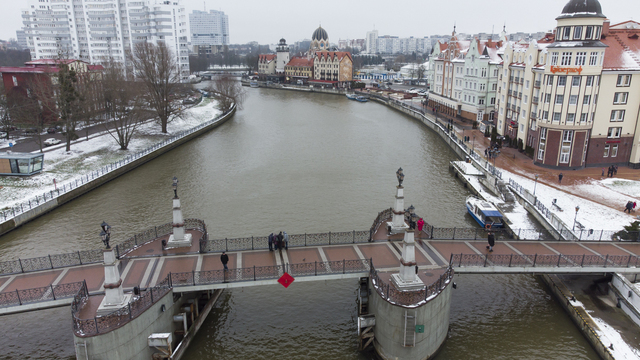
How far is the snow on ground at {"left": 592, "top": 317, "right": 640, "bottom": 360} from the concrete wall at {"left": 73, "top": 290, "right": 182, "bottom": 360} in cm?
1797

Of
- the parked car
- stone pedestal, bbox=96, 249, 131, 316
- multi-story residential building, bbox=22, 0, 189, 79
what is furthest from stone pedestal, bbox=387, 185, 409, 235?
multi-story residential building, bbox=22, 0, 189, 79

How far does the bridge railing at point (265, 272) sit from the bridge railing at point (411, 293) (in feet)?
4.79

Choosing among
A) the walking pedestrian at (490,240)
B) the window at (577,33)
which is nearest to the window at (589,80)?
the window at (577,33)

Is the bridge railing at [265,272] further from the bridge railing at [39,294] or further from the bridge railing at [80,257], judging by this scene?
the bridge railing at [39,294]

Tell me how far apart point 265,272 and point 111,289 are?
602 cm

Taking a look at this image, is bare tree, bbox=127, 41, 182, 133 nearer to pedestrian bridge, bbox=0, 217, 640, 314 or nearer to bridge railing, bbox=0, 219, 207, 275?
bridge railing, bbox=0, 219, 207, 275

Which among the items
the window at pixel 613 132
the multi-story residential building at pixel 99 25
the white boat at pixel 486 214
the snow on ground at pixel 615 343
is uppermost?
the multi-story residential building at pixel 99 25

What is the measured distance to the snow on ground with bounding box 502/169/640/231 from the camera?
2764 cm

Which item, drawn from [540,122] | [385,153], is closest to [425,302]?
[540,122]

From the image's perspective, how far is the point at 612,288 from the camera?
20203mm

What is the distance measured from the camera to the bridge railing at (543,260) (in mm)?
19156

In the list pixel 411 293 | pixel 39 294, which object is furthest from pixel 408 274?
pixel 39 294

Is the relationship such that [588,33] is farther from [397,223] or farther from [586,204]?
[397,223]

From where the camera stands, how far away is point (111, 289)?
49.8 feet
